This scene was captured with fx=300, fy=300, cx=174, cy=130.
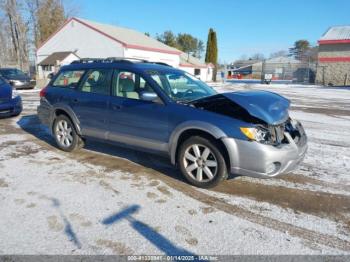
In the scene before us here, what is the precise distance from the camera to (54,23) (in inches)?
1789

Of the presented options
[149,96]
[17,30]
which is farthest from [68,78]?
[17,30]

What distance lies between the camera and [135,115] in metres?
4.66

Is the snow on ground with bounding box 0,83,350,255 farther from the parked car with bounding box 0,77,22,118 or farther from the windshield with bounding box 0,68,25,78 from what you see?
the windshield with bounding box 0,68,25,78

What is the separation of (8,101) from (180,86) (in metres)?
6.37

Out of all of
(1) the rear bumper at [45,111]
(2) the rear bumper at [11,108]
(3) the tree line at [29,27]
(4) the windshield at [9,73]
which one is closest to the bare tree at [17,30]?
(3) the tree line at [29,27]

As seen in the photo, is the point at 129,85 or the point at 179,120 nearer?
the point at 179,120

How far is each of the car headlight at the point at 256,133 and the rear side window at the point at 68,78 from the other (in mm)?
3331

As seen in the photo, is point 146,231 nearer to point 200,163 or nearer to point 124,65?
point 200,163

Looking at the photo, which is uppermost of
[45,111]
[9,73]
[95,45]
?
[95,45]

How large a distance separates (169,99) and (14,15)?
150ft

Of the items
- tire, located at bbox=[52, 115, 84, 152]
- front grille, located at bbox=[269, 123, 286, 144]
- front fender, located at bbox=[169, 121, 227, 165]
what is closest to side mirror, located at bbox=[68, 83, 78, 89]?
tire, located at bbox=[52, 115, 84, 152]

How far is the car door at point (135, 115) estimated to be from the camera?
441 cm

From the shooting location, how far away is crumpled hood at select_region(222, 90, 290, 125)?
12.4 feet

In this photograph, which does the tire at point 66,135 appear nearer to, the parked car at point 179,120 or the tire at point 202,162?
the parked car at point 179,120
